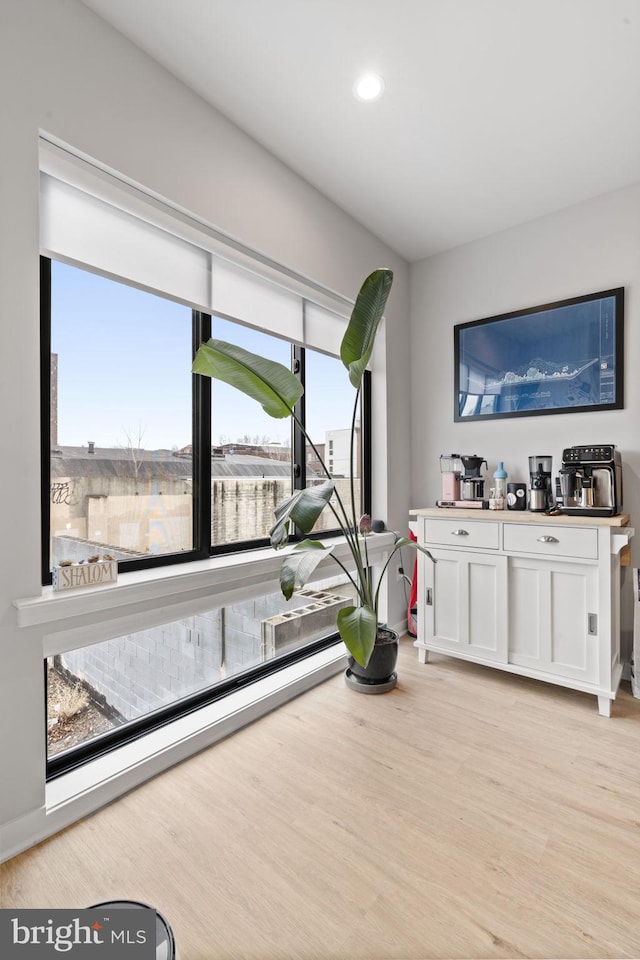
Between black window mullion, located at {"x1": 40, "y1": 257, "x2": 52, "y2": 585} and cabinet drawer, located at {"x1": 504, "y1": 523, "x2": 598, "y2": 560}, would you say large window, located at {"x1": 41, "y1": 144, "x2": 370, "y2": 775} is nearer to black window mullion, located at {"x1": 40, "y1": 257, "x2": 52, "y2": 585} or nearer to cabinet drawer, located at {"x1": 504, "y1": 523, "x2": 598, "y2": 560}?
black window mullion, located at {"x1": 40, "y1": 257, "x2": 52, "y2": 585}

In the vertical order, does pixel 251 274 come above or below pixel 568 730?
above

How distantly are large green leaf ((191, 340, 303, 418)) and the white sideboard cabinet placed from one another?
127 centimetres

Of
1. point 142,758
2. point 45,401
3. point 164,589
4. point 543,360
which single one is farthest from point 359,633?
point 543,360

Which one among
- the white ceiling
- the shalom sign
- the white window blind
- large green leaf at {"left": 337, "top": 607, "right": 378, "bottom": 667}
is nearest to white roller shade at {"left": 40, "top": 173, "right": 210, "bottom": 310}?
the white window blind

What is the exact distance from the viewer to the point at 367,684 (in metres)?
2.43

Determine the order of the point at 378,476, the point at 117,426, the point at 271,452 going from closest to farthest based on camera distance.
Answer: the point at 117,426 → the point at 271,452 → the point at 378,476

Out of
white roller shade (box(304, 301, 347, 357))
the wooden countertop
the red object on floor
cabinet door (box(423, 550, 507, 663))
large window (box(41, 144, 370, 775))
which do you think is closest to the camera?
large window (box(41, 144, 370, 775))

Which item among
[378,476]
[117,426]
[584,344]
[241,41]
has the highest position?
[241,41]

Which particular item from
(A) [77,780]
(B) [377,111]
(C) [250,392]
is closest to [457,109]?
(B) [377,111]

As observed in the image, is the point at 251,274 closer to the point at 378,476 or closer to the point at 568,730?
the point at 378,476

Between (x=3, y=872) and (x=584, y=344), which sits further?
(x=584, y=344)

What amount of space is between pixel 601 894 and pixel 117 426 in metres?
2.23

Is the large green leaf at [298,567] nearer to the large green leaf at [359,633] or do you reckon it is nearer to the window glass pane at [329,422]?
the large green leaf at [359,633]

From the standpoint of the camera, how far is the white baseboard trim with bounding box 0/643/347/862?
145cm
